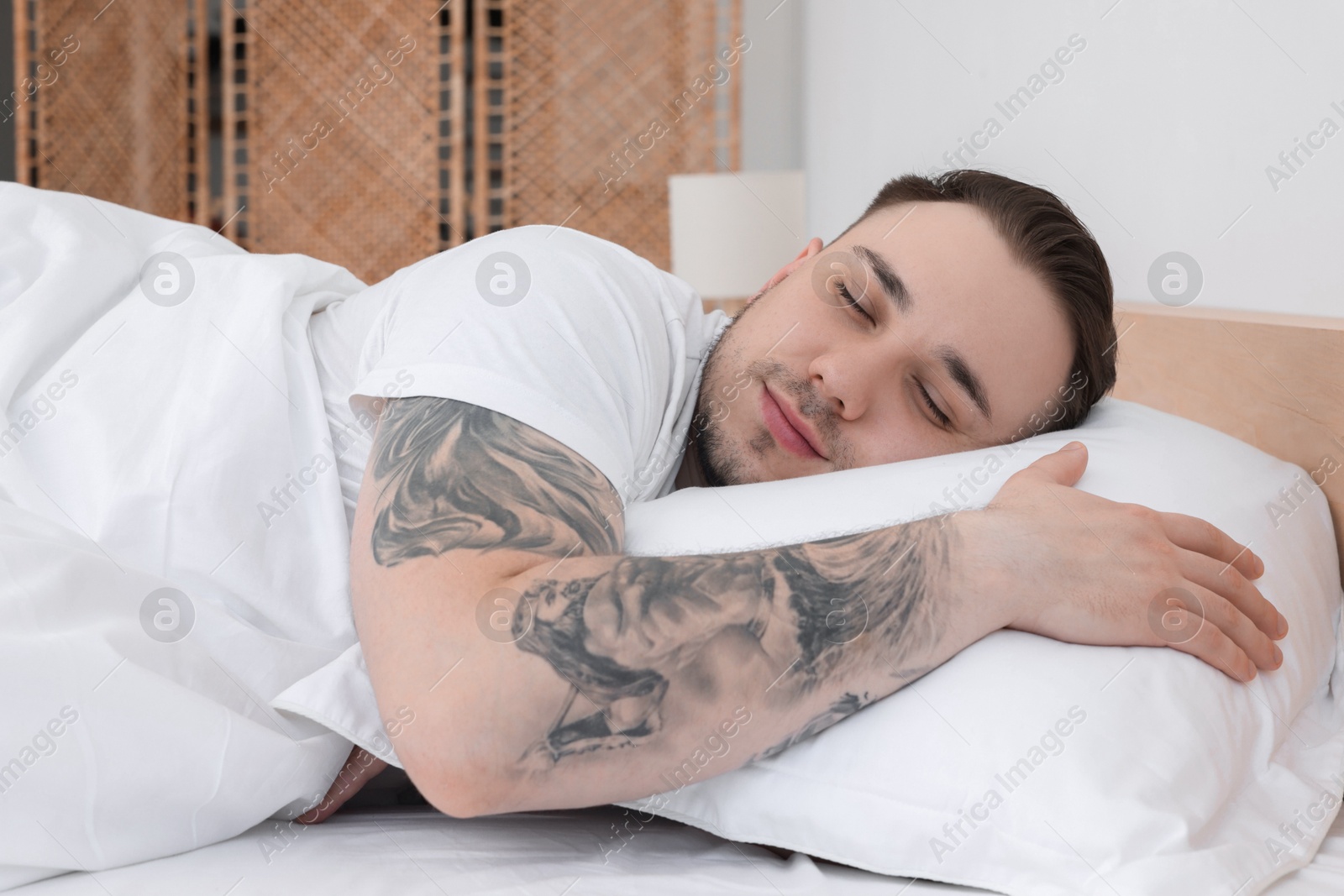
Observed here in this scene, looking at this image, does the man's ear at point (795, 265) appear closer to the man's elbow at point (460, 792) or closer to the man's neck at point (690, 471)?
the man's neck at point (690, 471)

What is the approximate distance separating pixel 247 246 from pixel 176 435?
10.0 ft

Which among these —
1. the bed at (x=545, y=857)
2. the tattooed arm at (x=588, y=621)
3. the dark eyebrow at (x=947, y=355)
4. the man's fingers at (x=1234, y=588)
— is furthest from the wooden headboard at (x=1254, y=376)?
the tattooed arm at (x=588, y=621)

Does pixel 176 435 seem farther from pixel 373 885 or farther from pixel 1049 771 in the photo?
pixel 1049 771

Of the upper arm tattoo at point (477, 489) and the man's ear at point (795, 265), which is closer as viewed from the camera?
the upper arm tattoo at point (477, 489)

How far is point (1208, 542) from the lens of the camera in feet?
2.44

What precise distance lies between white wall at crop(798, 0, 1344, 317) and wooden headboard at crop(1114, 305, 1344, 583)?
0.07 meters

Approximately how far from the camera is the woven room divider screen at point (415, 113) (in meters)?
3.31

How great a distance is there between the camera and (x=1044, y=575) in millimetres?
685

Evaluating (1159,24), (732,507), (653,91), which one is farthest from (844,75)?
(732,507)

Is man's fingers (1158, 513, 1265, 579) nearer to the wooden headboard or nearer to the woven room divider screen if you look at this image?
the wooden headboard

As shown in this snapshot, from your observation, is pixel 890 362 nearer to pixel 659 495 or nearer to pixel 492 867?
pixel 659 495

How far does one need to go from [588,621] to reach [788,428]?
0.40 metres

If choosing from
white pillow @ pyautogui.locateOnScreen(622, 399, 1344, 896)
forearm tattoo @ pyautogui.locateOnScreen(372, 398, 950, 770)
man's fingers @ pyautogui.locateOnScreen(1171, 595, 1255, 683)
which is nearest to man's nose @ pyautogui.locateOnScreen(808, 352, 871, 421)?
white pillow @ pyautogui.locateOnScreen(622, 399, 1344, 896)

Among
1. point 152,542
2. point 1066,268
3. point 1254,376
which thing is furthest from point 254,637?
point 1254,376
